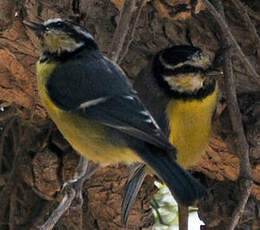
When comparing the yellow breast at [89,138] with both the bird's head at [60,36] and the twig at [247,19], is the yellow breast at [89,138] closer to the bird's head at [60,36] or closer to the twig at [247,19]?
the bird's head at [60,36]

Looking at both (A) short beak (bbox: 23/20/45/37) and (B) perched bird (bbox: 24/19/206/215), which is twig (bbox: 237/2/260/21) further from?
(A) short beak (bbox: 23/20/45/37)

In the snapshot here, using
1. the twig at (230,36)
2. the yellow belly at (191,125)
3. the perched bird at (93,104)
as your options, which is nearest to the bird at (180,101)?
the yellow belly at (191,125)

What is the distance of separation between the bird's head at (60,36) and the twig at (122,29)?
0.16 m

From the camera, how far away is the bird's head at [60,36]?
226cm

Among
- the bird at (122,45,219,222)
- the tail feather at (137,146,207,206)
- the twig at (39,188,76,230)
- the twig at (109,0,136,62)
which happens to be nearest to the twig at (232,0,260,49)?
the bird at (122,45,219,222)

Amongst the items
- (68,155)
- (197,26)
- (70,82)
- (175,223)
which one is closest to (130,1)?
(70,82)

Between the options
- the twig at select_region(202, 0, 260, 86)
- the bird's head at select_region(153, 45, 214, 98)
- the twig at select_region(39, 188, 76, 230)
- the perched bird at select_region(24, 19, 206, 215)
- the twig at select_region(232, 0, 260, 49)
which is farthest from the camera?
the twig at select_region(232, 0, 260, 49)

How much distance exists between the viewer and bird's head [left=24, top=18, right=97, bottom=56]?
226 centimetres

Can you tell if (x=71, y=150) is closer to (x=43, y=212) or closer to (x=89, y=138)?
(x=43, y=212)

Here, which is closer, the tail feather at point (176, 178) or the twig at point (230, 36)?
the tail feather at point (176, 178)

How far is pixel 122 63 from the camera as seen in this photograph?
98.8 inches

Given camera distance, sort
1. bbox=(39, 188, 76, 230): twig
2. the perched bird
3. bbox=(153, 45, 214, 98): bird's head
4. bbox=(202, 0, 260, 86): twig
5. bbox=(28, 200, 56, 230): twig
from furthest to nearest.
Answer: bbox=(28, 200, 56, 230): twig
bbox=(153, 45, 214, 98): bird's head
bbox=(202, 0, 260, 86): twig
the perched bird
bbox=(39, 188, 76, 230): twig

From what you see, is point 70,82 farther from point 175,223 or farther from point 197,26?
point 175,223

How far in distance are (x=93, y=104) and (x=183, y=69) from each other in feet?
1.28
